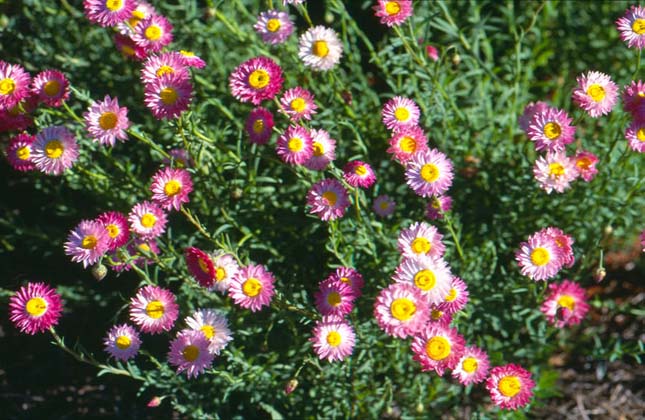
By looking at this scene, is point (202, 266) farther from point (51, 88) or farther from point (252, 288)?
point (51, 88)

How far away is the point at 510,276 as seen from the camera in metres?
3.63

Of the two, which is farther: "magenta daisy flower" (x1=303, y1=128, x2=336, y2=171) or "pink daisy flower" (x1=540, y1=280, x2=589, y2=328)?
"pink daisy flower" (x1=540, y1=280, x2=589, y2=328)

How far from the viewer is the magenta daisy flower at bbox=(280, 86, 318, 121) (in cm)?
289

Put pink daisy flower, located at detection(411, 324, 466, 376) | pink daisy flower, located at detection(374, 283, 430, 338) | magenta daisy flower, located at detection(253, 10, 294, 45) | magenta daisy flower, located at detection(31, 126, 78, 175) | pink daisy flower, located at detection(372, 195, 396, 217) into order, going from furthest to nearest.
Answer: pink daisy flower, located at detection(372, 195, 396, 217), magenta daisy flower, located at detection(253, 10, 294, 45), magenta daisy flower, located at detection(31, 126, 78, 175), pink daisy flower, located at detection(411, 324, 466, 376), pink daisy flower, located at detection(374, 283, 430, 338)

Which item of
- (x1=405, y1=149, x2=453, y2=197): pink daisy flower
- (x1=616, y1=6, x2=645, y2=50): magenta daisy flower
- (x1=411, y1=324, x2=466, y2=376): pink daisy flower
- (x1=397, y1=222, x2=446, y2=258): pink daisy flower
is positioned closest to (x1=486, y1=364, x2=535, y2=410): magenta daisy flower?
(x1=411, y1=324, x2=466, y2=376): pink daisy flower

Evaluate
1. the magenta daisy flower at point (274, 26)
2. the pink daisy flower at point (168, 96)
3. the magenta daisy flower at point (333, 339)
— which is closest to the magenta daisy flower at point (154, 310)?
the magenta daisy flower at point (333, 339)

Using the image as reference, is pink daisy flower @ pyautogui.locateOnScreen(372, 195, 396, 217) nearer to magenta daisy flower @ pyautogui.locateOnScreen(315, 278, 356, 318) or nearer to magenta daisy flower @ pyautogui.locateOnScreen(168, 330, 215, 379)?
magenta daisy flower @ pyautogui.locateOnScreen(315, 278, 356, 318)

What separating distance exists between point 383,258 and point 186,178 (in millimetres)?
1092

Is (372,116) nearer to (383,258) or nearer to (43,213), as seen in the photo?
(383,258)

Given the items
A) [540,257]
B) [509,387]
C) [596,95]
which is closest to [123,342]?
[509,387]

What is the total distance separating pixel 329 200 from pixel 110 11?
4.30 feet

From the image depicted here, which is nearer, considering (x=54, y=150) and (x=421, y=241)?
(x=421, y=241)

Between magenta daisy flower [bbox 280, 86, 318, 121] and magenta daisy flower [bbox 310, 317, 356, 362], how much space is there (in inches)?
34.3

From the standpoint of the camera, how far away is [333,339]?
2.69m
